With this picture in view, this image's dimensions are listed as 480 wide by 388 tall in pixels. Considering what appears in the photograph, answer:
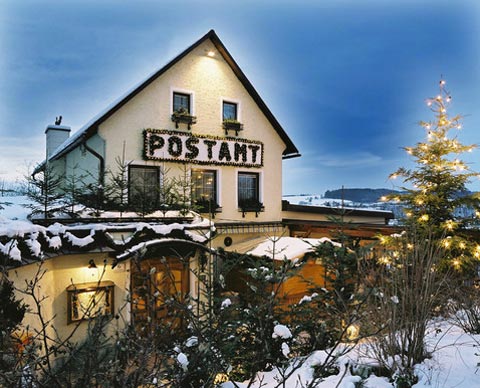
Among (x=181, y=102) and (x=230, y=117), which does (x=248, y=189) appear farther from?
(x=181, y=102)

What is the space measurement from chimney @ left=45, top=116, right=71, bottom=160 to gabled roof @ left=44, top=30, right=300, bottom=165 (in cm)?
263

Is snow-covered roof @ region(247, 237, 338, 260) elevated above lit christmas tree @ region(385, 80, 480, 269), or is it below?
below

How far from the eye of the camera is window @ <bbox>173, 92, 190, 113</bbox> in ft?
40.5

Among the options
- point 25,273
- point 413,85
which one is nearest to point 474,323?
point 25,273

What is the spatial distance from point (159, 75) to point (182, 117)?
1.48m

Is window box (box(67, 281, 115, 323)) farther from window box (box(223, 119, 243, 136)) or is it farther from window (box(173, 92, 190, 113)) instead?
window box (box(223, 119, 243, 136))

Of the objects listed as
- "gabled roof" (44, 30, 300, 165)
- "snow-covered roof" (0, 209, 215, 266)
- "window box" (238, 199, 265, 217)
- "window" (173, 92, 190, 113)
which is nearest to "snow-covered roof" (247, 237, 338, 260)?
"window box" (238, 199, 265, 217)

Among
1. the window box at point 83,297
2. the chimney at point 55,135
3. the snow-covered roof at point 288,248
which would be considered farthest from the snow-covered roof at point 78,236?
the chimney at point 55,135

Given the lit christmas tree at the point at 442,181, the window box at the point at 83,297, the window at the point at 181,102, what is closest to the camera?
the window box at the point at 83,297

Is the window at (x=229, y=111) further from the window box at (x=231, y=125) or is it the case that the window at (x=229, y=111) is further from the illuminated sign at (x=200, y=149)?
the illuminated sign at (x=200, y=149)

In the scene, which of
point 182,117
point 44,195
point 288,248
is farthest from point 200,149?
point 44,195

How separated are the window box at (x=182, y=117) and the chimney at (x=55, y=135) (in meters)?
7.30

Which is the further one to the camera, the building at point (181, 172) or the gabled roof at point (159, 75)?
the gabled roof at point (159, 75)

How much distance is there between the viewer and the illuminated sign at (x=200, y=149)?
1164cm
